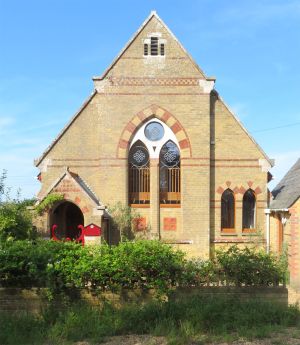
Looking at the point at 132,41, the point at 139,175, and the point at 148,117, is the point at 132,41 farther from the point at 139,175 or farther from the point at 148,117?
the point at 139,175

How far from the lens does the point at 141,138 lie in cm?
2139

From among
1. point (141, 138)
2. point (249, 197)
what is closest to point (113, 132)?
point (141, 138)

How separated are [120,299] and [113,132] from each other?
37.4ft

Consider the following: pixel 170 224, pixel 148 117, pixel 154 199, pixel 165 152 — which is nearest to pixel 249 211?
pixel 170 224

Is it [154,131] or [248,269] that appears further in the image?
[154,131]

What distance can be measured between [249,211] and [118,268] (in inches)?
→ 487

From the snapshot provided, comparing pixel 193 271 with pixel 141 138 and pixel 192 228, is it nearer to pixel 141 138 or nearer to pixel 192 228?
pixel 192 228

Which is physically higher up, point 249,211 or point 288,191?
point 288,191

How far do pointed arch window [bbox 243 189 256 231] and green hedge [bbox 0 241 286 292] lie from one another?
1016cm

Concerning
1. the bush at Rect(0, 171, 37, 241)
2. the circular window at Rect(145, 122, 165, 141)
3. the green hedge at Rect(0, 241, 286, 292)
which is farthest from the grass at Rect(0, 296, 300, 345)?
the circular window at Rect(145, 122, 165, 141)

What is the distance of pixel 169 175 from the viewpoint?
21.6m

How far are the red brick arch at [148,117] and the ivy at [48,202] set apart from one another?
3.59m

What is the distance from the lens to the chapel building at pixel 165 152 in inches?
829

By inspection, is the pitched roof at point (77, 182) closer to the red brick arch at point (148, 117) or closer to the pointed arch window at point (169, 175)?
the red brick arch at point (148, 117)
